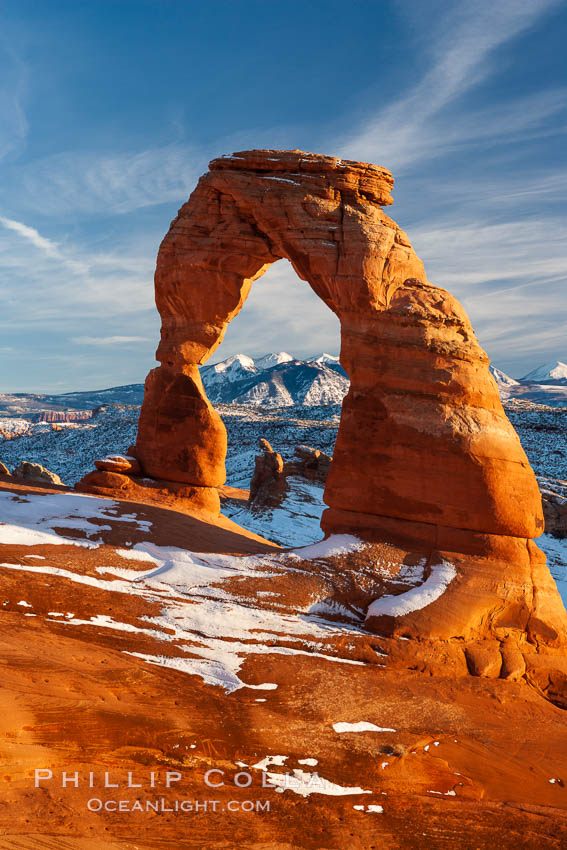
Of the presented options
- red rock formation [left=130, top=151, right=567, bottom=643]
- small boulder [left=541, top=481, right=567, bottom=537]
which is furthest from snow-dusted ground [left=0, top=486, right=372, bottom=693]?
small boulder [left=541, top=481, right=567, bottom=537]

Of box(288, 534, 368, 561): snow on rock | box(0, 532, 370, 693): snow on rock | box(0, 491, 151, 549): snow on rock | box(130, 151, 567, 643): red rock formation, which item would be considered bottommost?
box(0, 532, 370, 693): snow on rock

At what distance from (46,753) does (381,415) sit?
1044 cm

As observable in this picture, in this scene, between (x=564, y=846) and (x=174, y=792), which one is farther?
(x=564, y=846)

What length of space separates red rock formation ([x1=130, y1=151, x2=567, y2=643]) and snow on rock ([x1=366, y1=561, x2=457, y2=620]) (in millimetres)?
160

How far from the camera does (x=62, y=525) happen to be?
48.2 ft

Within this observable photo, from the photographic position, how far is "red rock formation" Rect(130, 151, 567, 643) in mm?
13898

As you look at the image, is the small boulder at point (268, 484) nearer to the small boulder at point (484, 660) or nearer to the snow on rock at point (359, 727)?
the small boulder at point (484, 660)

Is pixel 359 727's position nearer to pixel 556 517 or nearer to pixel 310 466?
pixel 556 517

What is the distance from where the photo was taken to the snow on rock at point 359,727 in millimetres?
9094

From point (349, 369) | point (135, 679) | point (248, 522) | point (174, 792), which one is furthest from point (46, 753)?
point (248, 522)

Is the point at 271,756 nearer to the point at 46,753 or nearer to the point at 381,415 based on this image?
the point at 46,753

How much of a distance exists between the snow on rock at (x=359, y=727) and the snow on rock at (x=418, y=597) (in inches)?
125

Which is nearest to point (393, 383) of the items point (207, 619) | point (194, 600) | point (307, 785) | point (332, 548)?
point (332, 548)

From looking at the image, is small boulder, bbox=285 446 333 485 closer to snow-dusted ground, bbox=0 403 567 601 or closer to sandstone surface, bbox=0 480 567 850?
snow-dusted ground, bbox=0 403 567 601
